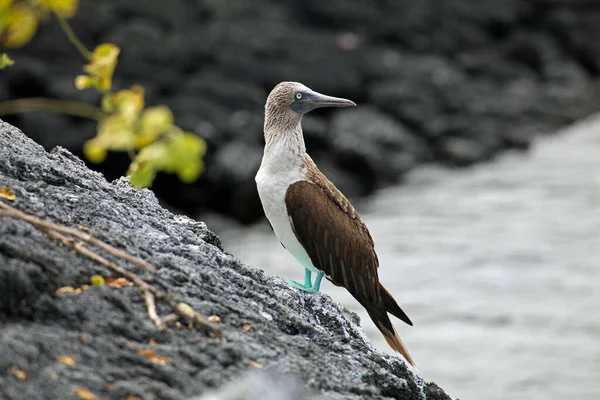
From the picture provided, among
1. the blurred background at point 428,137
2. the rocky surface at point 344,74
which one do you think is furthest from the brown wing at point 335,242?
the rocky surface at point 344,74

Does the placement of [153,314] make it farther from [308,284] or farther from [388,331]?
[388,331]

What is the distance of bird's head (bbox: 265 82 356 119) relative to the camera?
6.28 meters

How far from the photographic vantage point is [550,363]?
1462cm

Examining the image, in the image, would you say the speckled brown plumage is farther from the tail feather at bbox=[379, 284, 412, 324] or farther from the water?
the water

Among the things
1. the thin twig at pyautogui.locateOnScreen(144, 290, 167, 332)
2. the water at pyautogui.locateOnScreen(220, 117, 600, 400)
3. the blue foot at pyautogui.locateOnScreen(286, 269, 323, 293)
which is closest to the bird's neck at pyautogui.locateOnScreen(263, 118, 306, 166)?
the blue foot at pyautogui.locateOnScreen(286, 269, 323, 293)

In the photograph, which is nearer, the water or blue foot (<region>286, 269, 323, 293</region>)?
blue foot (<region>286, 269, 323, 293</region>)

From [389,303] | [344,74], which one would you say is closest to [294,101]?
[389,303]

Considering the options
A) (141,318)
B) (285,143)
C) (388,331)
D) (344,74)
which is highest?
(344,74)

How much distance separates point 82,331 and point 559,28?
27.8 metres

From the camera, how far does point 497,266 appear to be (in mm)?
18594

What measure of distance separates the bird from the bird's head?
0.23 m

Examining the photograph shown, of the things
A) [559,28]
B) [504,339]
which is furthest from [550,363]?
[559,28]

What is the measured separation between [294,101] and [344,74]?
774 inches

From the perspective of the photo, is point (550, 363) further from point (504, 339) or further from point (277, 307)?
point (277, 307)
